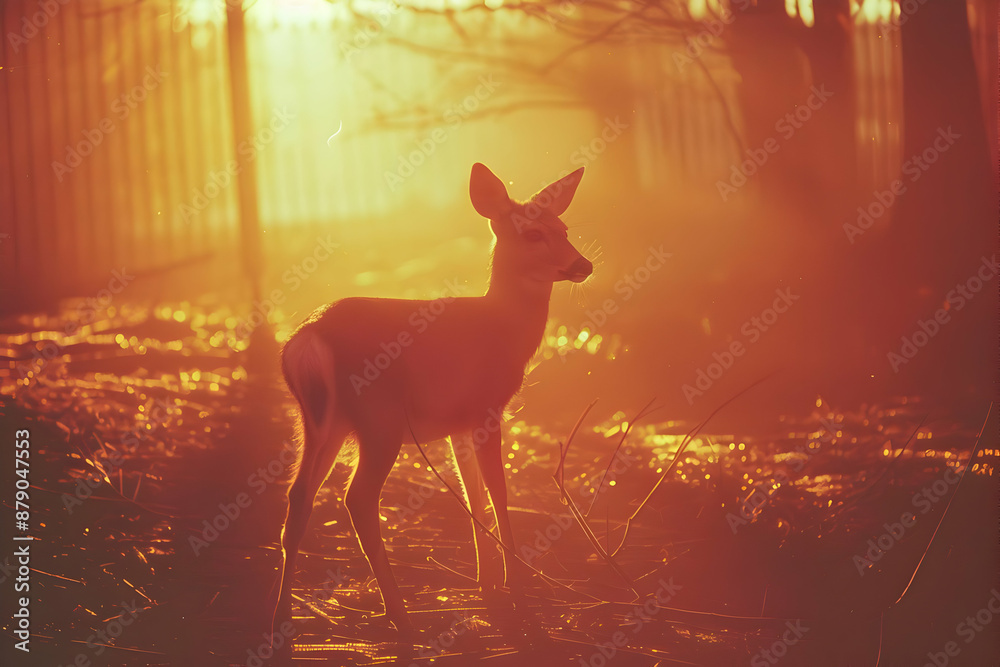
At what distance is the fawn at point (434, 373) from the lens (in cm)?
232

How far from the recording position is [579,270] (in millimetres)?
2492

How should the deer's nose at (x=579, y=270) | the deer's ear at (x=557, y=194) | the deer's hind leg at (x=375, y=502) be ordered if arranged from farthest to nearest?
the deer's ear at (x=557, y=194), the deer's nose at (x=579, y=270), the deer's hind leg at (x=375, y=502)

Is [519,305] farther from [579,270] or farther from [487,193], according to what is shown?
Answer: [487,193]

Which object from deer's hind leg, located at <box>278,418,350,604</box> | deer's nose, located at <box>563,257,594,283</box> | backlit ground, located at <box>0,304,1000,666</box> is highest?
deer's nose, located at <box>563,257,594,283</box>

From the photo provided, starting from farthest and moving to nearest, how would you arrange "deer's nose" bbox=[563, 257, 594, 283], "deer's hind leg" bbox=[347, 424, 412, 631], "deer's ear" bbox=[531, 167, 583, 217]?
"deer's ear" bbox=[531, 167, 583, 217] < "deer's nose" bbox=[563, 257, 594, 283] < "deer's hind leg" bbox=[347, 424, 412, 631]

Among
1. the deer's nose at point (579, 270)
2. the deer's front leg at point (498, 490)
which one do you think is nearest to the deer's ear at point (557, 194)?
the deer's nose at point (579, 270)

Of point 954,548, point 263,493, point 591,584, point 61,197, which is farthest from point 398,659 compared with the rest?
point 61,197

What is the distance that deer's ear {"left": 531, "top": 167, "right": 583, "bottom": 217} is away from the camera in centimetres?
265

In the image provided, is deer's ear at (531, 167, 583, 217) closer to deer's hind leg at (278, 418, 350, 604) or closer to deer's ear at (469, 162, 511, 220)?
deer's ear at (469, 162, 511, 220)

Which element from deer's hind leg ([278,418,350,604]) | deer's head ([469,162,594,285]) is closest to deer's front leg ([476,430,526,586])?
deer's hind leg ([278,418,350,604])

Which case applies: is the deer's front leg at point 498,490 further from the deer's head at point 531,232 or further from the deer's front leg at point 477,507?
the deer's head at point 531,232

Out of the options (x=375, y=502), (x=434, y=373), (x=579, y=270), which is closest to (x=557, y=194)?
(x=579, y=270)

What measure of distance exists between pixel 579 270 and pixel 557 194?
1.09 feet

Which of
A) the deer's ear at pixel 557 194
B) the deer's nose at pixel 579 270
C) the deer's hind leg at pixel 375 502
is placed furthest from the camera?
the deer's ear at pixel 557 194
